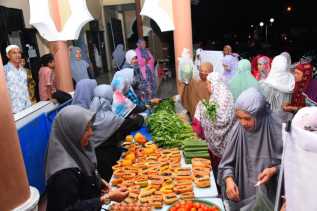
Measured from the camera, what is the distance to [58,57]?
6.30 m

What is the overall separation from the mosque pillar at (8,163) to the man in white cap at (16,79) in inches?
108

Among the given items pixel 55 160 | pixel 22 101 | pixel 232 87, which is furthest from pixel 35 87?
pixel 55 160

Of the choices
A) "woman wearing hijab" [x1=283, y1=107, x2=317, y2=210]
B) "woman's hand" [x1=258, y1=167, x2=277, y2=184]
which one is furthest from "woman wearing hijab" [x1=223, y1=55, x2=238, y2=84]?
"woman wearing hijab" [x1=283, y1=107, x2=317, y2=210]

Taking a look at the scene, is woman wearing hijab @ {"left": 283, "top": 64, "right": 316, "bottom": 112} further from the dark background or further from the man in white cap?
the dark background

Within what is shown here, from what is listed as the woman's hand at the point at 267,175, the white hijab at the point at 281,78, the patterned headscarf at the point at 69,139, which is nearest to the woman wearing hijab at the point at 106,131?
the patterned headscarf at the point at 69,139

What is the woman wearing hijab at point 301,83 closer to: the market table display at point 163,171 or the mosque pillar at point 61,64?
the market table display at point 163,171

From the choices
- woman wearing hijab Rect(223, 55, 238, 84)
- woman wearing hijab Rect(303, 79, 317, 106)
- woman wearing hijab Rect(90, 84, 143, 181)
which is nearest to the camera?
woman wearing hijab Rect(90, 84, 143, 181)

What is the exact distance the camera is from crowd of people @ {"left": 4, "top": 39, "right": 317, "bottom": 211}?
207 cm

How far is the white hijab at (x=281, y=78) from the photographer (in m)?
4.53

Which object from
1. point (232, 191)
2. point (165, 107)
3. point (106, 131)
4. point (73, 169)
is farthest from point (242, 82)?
point (73, 169)

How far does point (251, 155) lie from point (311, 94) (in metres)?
2.20

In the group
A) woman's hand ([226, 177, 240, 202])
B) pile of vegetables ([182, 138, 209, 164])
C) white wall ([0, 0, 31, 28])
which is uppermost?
white wall ([0, 0, 31, 28])

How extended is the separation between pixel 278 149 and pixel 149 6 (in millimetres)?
4149

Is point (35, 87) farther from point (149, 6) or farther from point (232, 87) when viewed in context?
point (232, 87)
